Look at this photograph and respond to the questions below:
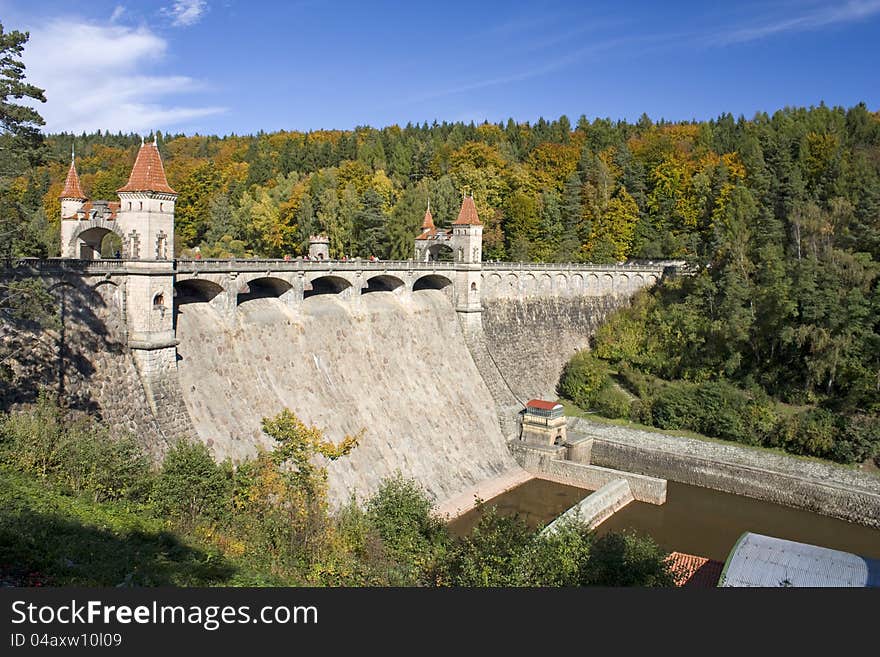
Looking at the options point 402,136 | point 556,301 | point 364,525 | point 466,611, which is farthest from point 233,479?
point 402,136

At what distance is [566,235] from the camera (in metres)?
63.1

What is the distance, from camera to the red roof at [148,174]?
2389 cm

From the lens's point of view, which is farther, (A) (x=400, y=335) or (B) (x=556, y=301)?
(B) (x=556, y=301)

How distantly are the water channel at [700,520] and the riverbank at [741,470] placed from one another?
56 cm

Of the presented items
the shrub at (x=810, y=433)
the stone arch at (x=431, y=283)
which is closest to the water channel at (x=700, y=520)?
the shrub at (x=810, y=433)

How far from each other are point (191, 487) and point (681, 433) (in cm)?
2896

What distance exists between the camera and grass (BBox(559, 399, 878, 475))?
33994 millimetres

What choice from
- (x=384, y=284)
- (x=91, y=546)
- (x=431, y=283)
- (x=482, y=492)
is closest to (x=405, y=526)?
(x=91, y=546)

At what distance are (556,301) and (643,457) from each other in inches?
605

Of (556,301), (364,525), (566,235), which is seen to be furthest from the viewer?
(566,235)

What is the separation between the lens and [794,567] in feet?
57.7

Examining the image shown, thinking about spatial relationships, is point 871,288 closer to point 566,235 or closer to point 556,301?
point 556,301

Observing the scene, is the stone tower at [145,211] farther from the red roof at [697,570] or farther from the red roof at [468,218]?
the red roof at [468,218]

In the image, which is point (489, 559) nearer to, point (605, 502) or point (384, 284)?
point (605, 502)
